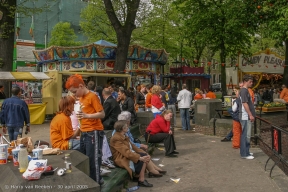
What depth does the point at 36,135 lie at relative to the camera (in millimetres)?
11055

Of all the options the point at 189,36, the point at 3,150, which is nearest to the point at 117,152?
Answer: the point at 3,150

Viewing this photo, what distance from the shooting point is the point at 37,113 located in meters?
14.4

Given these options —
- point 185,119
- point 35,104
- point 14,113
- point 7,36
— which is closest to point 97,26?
point 7,36

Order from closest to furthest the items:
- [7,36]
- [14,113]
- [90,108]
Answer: [90,108] → [14,113] → [7,36]

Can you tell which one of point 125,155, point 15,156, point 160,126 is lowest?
point 125,155

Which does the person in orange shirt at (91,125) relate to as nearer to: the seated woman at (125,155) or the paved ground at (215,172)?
the seated woman at (125,155)

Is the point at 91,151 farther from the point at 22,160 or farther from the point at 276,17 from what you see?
the point at 276,17

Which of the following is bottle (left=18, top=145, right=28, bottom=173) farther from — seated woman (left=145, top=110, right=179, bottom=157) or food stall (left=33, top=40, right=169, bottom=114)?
food stall (left=33, top=40, right=169, bottom=114)

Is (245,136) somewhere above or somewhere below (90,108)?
below

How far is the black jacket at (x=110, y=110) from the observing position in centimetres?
683

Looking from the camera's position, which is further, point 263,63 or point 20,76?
point 263,63

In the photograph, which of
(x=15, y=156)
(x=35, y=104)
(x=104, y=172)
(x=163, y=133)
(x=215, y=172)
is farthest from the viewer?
(x=35, y=104)

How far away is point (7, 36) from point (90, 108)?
10.9 meters

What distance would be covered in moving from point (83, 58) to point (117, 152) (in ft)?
46.7
